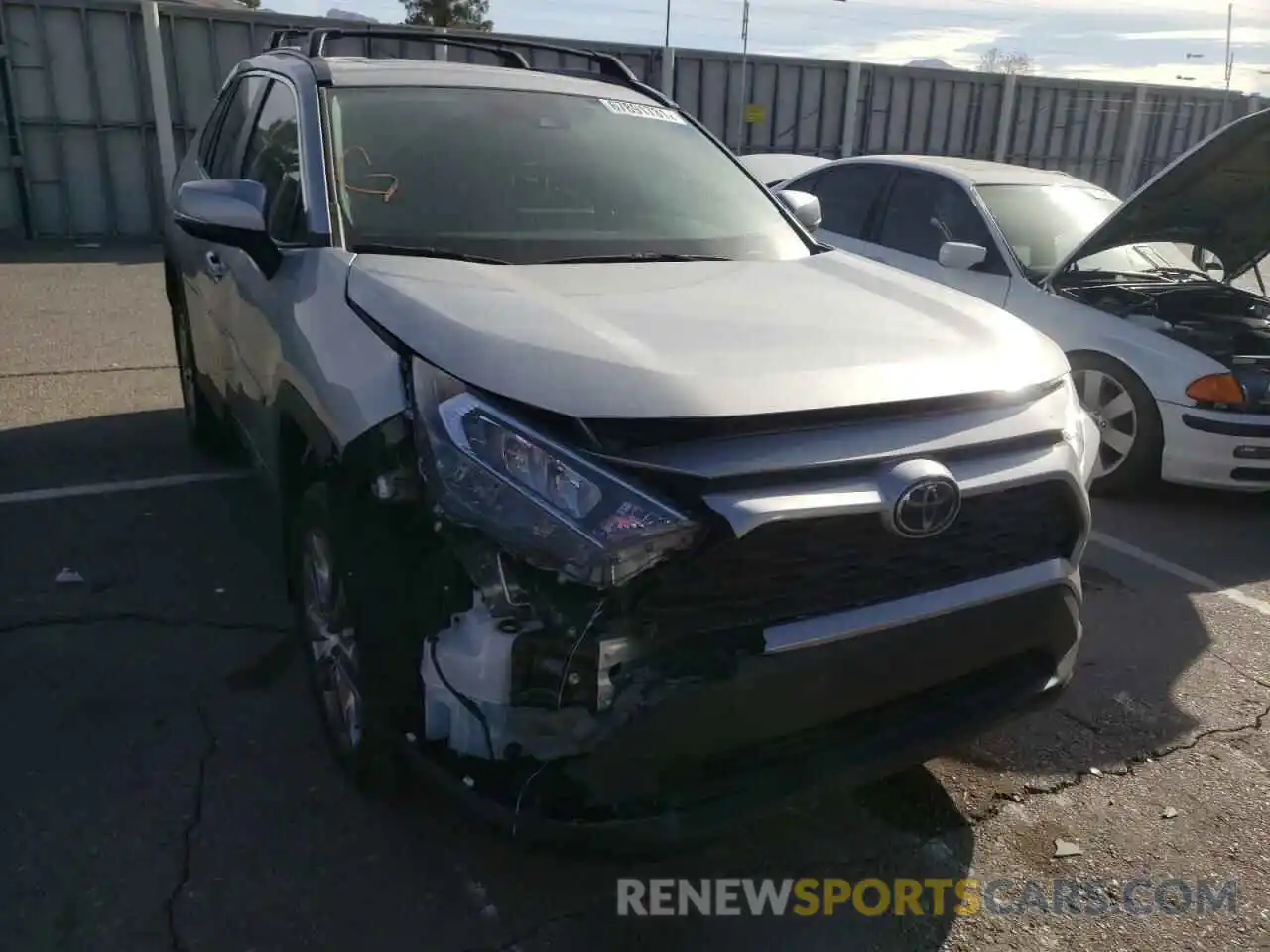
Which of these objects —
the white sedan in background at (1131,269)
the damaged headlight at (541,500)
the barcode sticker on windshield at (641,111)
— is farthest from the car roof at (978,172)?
the damaged headlight at (541,500)

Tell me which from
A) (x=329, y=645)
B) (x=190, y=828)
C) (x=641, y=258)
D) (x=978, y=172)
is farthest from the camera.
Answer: (x=978, y=172)

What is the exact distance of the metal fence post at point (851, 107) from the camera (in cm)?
1608

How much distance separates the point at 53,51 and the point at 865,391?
13317 millimetres

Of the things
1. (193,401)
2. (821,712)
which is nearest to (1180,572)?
(821,712)

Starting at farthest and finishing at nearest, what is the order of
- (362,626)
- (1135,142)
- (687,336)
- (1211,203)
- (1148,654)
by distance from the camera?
(1135,142), (1211,203), (1148,654), (687,336), (362,626)

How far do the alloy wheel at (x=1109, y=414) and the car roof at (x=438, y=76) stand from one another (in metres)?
2.74

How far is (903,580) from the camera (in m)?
2.18

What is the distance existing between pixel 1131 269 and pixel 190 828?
5774mm

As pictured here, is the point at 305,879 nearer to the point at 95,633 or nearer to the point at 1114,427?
the point at 95,633

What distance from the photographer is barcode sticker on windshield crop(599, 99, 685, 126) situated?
3796 millimetres

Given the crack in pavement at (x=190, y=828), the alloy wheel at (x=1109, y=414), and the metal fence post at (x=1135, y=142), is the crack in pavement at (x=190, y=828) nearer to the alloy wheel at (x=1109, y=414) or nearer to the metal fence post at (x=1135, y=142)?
the alloy wheel at (x=1109, y=414)

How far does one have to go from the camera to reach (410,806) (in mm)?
2596

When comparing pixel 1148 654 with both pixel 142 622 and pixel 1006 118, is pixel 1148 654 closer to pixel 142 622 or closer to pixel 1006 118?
pixel 142 622
